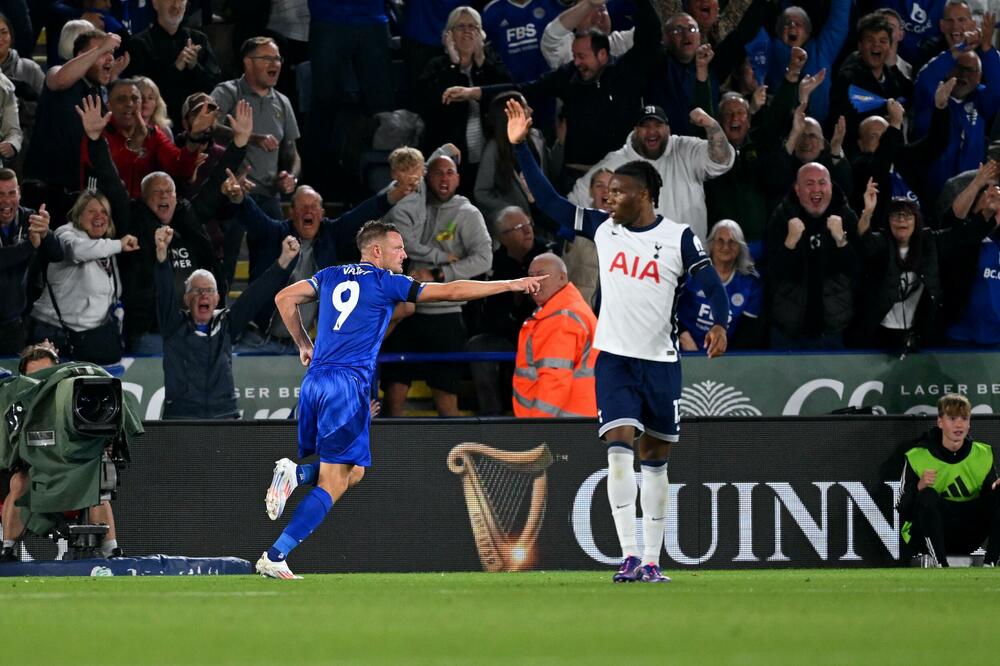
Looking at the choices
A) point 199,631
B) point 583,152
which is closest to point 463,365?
point 583,152

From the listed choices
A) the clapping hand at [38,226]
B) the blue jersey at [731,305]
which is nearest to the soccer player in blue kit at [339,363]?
the clapping hand at [38,226]

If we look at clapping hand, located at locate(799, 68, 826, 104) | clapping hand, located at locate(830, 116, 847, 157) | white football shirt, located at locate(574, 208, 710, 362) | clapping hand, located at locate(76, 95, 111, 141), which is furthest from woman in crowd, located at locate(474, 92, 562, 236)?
white football shirt, located at locate(574, 208, 710, 362)

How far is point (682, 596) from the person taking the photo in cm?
823

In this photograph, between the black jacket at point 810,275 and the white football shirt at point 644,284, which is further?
the black jacket at point 810,275

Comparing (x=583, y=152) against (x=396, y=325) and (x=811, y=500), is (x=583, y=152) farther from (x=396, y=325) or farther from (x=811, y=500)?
(x=811, y=500)

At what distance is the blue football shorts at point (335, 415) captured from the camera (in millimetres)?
10031

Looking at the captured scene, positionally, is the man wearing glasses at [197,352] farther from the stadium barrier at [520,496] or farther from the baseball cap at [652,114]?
the baseball cap at [652,114]

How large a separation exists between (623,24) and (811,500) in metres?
5.84

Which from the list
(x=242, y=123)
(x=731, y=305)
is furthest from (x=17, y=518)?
(x=731, y=305)

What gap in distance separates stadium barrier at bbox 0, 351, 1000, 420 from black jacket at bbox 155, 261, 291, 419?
1.58 feet

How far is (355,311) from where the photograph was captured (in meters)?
10.1

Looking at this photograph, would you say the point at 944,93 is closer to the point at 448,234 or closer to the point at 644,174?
the point at 448,234

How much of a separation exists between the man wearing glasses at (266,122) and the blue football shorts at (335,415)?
186 inches

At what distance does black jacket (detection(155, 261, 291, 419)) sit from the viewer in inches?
517
